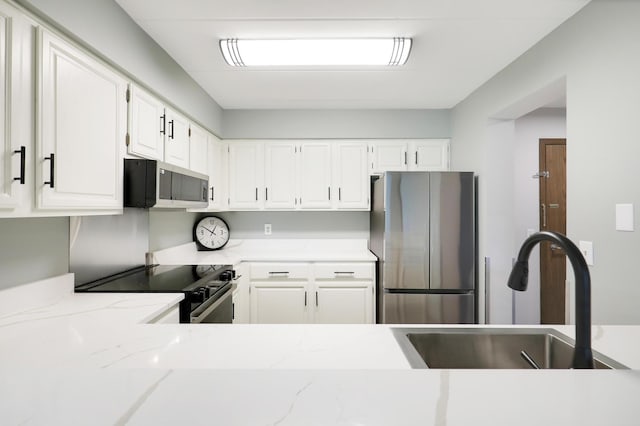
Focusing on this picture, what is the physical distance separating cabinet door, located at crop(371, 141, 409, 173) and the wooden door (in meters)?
1.36

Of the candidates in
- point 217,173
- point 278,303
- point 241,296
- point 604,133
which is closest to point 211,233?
point 217,173

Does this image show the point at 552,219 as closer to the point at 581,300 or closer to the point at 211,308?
the point at 581,300

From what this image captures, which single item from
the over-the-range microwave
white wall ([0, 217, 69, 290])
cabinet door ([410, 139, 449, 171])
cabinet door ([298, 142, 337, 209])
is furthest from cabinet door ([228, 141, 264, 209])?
white wall ([0, 217, 69, 290])

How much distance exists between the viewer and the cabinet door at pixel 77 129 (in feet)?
4.12

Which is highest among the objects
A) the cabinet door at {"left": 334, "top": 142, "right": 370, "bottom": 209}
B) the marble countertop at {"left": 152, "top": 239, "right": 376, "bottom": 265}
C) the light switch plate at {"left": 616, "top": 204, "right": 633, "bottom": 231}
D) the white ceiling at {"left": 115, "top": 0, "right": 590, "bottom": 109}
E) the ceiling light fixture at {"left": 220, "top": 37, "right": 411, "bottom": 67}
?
the white ceiling at {"left": 115, "top": 0, "right": 590, "bottom": 109}

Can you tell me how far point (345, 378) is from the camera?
0.70m

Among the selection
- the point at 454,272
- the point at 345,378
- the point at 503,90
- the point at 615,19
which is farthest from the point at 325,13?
the point at 454,272

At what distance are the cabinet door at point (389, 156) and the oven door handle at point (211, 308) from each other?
1.92m

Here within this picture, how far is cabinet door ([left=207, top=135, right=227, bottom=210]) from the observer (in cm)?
317

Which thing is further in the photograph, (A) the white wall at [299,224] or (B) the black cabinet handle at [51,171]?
(A) the white wall at [299,224]

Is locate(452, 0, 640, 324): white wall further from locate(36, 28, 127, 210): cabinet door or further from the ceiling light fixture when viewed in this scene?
locate(36, 28, 127, 210): cabinet door

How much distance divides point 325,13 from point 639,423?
1975mm

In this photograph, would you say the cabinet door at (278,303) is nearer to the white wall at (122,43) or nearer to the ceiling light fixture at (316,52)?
the white wall at (122,43)

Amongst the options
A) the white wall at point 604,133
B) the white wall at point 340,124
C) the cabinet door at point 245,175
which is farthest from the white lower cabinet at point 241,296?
the white wall at point 604,133
